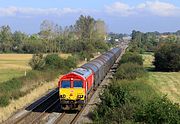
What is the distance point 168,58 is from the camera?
243 feet

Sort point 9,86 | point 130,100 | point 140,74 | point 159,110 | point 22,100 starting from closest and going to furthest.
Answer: point 159,110
point 130,100
point 22,100
point 9,86
point 140,74

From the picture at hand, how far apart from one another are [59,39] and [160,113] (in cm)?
11857

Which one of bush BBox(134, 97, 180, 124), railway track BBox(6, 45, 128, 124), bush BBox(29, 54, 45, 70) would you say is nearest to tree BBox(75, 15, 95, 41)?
bush BBox(29, 54, 45, 70)

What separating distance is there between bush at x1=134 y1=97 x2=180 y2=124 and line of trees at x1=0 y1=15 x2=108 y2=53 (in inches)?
4125

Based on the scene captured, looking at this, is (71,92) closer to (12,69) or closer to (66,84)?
(66,84)

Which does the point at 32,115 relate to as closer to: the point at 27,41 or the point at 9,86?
the point at 9,86

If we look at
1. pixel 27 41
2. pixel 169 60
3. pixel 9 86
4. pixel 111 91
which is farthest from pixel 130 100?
pixel 27 41

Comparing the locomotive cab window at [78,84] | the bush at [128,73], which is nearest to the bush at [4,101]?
the locomotive cab window at [78,84]

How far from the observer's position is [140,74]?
41.7 m

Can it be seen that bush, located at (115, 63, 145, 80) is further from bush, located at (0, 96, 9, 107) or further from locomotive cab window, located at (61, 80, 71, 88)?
bush, located at (0, 96, 9, 107)

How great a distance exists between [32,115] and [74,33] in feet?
413

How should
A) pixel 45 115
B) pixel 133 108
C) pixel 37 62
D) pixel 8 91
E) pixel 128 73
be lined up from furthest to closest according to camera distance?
pixel 37 62 → pixel 128 73 → pixel 8 91 → pixel 45 115 → pixel 133 108

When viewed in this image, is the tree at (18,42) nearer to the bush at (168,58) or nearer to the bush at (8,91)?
the bush at (168,58)

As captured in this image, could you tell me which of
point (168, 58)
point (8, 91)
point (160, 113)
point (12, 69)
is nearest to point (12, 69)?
point (12, 69)
